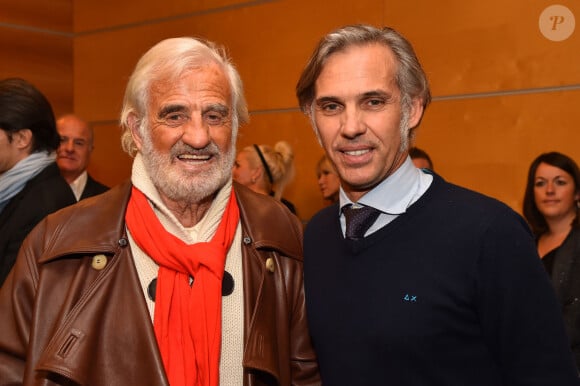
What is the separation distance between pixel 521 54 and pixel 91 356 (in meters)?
3.23

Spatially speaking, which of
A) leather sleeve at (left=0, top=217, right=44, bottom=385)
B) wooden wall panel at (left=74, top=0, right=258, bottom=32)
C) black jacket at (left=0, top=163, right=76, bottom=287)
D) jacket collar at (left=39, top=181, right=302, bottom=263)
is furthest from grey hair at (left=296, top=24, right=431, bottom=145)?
wooden wall panel at (left=74, top=0, right=258, bottom=32)

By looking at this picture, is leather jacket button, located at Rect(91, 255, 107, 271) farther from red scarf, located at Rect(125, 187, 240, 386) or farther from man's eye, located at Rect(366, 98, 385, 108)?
man's eye, located at Rect(366, 98, 385, 108)

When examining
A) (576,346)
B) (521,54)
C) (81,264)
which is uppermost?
(521,54)

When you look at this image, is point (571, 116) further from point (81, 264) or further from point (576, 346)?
point (81, 264)

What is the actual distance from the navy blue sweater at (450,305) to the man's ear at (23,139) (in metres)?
1.69

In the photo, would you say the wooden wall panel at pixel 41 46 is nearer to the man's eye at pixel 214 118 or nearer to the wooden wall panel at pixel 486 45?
the wooden wall panel at pixel 486 45

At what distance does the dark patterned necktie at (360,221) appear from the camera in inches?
71.2

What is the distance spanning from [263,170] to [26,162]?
213 centimetres

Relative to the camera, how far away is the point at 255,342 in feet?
6.33

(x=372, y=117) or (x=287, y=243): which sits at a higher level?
(x=372, y=117)

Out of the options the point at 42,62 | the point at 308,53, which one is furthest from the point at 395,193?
the point at 42,62

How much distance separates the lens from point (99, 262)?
1.96 m

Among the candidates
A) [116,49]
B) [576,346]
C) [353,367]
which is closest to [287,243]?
[353,367]

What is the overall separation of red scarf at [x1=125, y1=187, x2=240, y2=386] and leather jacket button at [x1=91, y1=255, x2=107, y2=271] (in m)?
0.10
